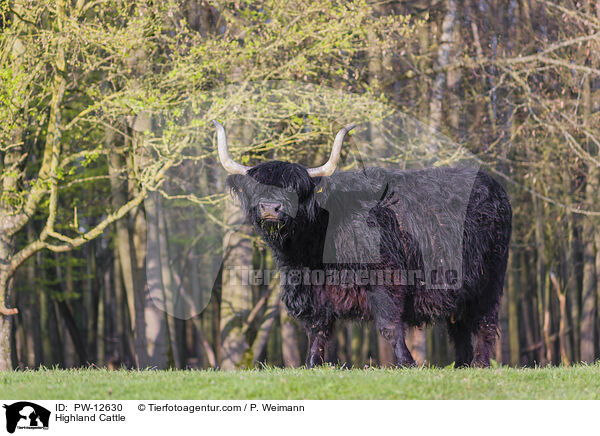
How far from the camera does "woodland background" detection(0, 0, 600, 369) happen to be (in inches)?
523

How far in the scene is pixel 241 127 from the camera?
14641 mm

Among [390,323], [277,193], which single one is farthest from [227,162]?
[390,323]

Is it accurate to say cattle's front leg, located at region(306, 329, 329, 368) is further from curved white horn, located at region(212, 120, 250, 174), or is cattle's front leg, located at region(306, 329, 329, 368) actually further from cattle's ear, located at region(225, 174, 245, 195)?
curved white horn, located at region(212, 120, 250, 174)

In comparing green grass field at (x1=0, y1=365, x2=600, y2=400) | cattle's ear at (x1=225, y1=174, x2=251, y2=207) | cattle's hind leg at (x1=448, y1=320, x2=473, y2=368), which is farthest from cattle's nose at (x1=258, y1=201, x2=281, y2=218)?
cattle's hind leg at (x1=448, y1=320, x2=473, y2=368)

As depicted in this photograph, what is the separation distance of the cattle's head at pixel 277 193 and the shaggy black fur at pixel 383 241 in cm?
1

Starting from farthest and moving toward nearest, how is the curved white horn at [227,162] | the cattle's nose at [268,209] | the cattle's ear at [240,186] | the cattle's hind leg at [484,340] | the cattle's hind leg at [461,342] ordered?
the cattle's hind leg at [461,342]
the cattle's hind leg at [484,340]
the curved white horn at [227,162]
the cattle's ear at [240,186]
the cattle's nose at [268,209]

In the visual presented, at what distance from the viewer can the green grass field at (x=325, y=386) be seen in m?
6.47

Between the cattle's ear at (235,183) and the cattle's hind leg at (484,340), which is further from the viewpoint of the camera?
the cattle's hind leg at (484,340)

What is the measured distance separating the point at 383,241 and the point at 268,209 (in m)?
1.50

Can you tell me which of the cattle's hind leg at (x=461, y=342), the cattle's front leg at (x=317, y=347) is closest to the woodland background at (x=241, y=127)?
the cattle's front leg at (x=317, y=347)

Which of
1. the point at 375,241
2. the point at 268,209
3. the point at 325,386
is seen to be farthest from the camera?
the point at 375,241

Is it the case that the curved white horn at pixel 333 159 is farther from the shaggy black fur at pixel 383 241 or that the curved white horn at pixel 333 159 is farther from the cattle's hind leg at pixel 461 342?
the cattle's hind leg at pixel 461 342

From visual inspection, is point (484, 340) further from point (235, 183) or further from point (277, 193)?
point (235, 183)

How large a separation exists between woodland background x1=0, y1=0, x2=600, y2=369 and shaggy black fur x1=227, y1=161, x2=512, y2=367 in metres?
1.28
